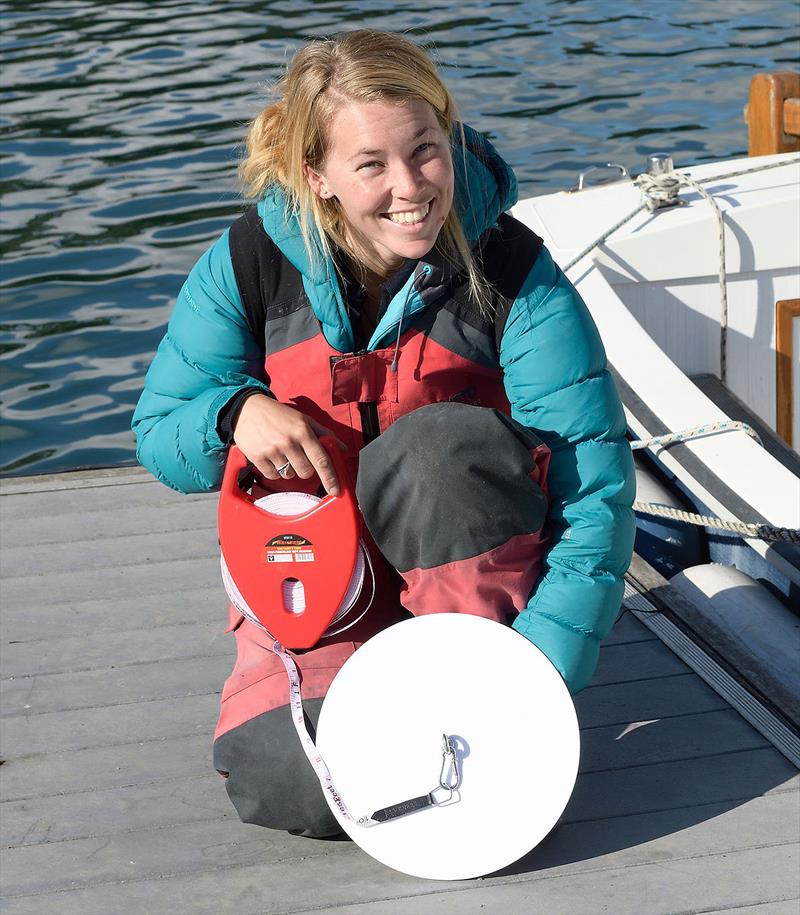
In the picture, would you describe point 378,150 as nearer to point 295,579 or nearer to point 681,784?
point 295,579

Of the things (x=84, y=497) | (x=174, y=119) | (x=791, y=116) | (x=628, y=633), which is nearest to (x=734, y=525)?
(x=628, y=633)

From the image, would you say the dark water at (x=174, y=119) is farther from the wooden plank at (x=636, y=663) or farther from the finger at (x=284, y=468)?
the finger at (x=284, y=468)

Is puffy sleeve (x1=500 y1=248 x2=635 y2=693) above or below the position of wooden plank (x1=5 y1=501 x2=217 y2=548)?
above

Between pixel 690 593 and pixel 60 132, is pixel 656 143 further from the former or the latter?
pixel 690 593

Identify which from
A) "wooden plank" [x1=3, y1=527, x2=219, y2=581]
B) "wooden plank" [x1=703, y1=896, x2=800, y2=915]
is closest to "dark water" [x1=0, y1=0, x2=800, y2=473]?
"wooden plank" [x1=3, y1=527, x2=219, y2=581]

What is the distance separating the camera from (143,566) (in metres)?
3.01

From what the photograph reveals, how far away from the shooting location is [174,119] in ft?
27.5

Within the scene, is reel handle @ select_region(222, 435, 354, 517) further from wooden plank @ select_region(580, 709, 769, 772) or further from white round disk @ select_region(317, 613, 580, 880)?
wooden plank @ select_region(580, 709, 769, 772)

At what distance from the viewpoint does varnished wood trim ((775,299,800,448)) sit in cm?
373

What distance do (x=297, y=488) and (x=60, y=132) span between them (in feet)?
21.6

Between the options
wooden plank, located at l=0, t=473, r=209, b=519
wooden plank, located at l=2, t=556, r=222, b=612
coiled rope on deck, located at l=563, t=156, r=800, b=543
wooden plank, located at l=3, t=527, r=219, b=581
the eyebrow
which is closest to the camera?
the eyebrow

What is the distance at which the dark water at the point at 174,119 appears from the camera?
5.70 m

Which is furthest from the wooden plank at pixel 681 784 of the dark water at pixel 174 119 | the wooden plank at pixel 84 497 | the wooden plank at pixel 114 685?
the dark water at pixel 174 119

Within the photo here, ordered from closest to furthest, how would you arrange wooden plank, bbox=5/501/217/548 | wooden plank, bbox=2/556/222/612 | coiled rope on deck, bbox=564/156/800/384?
wooden plank, bbox=2/556/222/612 → wooden plank, bbox=5/501/217/548 → coiled rope on deck, bbox=564/156/800/384
